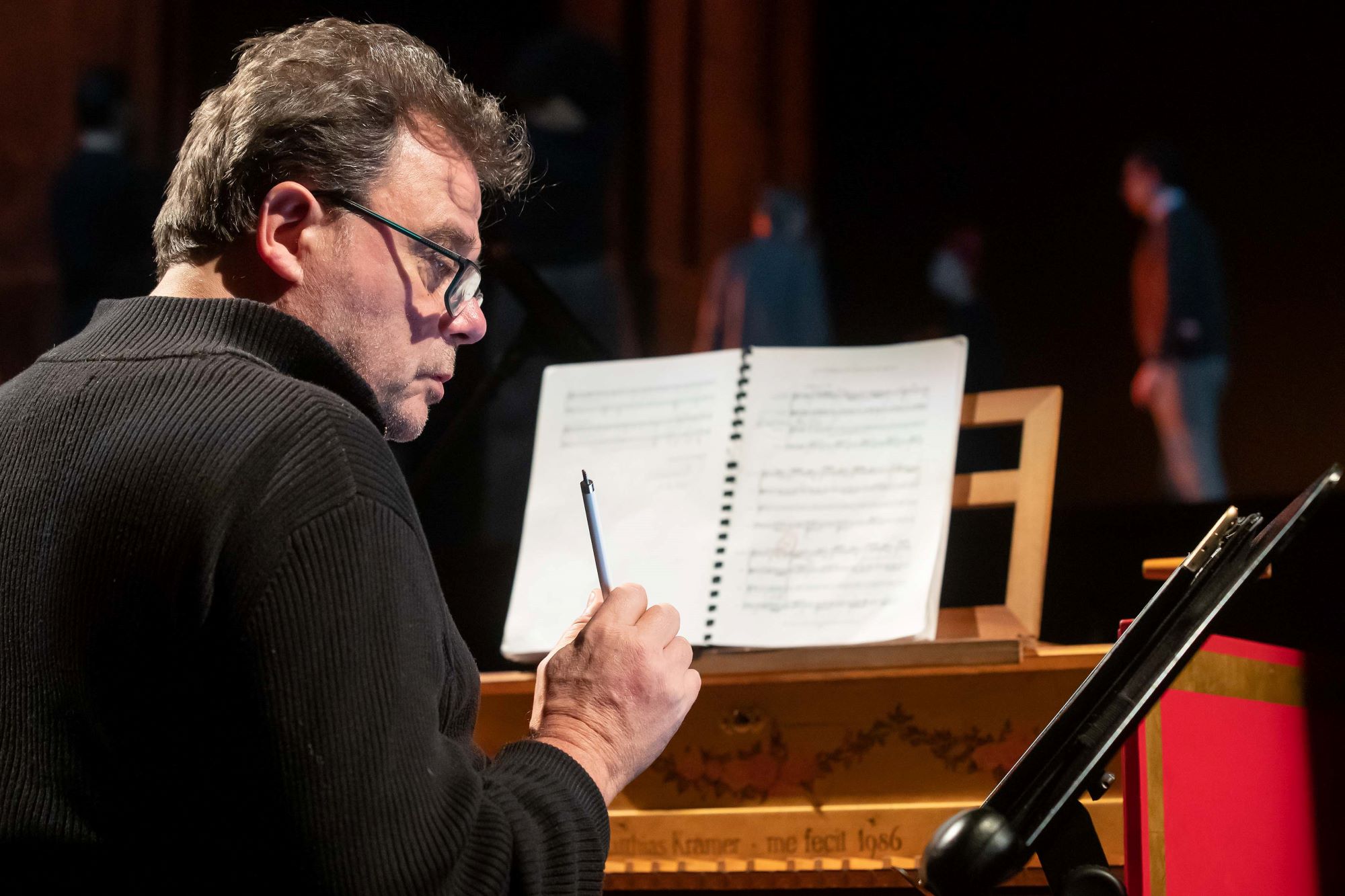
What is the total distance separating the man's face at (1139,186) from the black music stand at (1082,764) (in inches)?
59.0

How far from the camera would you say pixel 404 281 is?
4.17ft

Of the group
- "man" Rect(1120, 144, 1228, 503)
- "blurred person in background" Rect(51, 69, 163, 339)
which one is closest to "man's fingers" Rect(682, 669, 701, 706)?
"man" Rect(1120, 144, 1228, 503)

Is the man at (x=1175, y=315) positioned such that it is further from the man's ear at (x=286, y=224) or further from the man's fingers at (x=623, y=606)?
the man's ear at (x=286, y=224)

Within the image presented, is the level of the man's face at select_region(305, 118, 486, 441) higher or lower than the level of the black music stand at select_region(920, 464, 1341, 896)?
higher

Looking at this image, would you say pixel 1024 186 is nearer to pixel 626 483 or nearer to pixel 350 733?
pixel 626 483

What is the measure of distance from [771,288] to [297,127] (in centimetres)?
164

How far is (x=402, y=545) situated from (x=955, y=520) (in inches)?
57.1

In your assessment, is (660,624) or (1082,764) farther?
(660,624)

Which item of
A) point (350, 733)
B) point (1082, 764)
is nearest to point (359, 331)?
point (350, 733)

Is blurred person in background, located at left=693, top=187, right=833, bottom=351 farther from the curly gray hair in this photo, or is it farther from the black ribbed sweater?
the black ribbed sweater

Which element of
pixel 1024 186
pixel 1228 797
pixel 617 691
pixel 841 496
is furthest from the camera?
pixel 1024 186

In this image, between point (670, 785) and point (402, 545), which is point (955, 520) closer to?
point (670, 785)

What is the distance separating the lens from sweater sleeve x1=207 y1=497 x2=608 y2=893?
902 millimetres

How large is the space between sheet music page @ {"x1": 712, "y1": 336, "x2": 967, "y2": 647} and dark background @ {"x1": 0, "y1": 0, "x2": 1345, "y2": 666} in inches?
16.6
